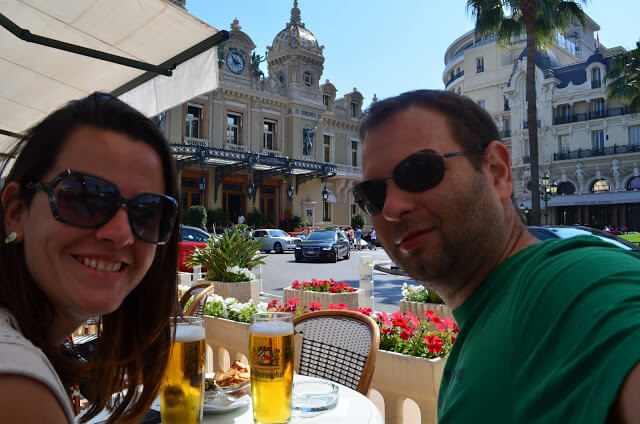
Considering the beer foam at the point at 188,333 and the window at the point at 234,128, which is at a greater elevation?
the window at the point at 234,128

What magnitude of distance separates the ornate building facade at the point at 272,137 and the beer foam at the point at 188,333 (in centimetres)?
2455

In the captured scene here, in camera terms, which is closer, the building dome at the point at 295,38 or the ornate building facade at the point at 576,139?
the building dome at the point at 295,38

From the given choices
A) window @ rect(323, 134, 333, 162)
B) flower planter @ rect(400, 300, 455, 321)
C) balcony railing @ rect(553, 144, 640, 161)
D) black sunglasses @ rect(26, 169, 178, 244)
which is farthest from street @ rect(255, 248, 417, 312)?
balcony railing @ rect(553, 144, 640, 161)

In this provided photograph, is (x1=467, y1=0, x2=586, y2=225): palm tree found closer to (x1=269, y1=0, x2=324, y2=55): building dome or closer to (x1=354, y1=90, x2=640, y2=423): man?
(x1=354, y1=90, x2=640, y2=423): man

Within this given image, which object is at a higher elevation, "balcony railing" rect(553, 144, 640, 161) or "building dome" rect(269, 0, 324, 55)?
"building dome" rect(269, 0, 324, 55)

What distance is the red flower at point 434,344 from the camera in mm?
2967

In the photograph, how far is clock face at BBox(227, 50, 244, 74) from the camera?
29.7 metres

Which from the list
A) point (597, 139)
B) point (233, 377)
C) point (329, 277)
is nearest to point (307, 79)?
point (329, 277)

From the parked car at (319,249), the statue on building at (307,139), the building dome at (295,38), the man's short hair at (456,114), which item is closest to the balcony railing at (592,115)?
the building dome at (295,38)

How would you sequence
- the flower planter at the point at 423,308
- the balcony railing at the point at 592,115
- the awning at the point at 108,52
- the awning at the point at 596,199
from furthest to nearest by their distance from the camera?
the balcony railing at the point at 592,115 → the awning at the point at 596,199 → the flower planter at the point at 423,308 → the awning at the point at 108,52

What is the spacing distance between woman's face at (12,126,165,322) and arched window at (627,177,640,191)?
47129mm

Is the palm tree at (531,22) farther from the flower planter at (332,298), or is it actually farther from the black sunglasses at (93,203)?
the black sunglasses at (93,203)

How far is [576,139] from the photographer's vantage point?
42562mm


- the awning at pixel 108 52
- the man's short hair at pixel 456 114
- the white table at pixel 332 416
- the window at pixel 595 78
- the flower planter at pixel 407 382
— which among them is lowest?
the flower planter at pixel 407 382
